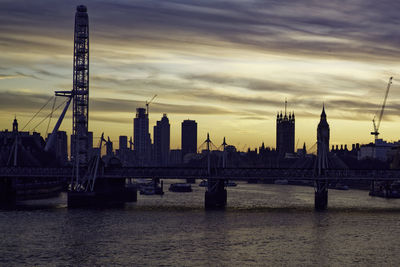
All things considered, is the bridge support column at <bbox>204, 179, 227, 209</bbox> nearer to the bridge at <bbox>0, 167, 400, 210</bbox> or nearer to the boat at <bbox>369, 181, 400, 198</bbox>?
the bridge at <bbox>0, 167, 400, 210</bbox>

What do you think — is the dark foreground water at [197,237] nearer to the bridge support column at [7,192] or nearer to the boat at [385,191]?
the bridge support column at [7,192]

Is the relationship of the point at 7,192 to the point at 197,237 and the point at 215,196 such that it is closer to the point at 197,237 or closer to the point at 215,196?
the point at 215,196

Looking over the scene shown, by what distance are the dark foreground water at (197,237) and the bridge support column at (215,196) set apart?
27.5 feet

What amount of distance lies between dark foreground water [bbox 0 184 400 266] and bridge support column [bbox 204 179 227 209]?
8397 millimetres

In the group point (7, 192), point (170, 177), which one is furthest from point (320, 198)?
point (7, 192)

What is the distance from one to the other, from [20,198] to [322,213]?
64.2 metres

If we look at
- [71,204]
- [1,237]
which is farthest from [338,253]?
[71,204]

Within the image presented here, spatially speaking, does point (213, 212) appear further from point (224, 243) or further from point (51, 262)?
point (51, 262)

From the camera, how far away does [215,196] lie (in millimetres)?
124500

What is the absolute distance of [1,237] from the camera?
262 ft

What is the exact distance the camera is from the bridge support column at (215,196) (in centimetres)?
12300

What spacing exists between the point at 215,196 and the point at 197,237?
144 feet

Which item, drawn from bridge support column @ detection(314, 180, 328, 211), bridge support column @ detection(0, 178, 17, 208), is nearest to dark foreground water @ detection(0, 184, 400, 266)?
bridge support column @ detection(314, 180, 328, 211)

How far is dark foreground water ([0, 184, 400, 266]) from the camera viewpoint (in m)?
66.8
